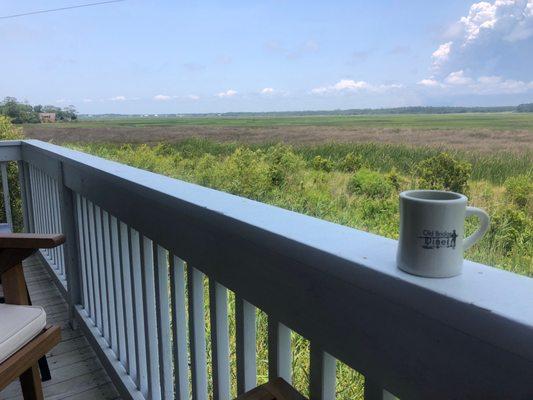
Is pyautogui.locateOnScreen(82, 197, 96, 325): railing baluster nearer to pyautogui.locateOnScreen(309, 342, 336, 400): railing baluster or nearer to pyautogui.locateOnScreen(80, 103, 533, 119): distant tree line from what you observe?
pyautogui.locateOnScreen(80, 103, 533, 119): distant tree line

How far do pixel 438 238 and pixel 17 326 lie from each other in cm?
128

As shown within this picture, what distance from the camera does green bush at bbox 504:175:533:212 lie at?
3.26ft

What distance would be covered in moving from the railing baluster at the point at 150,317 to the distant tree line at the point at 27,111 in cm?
206

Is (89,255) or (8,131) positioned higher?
(8,131)

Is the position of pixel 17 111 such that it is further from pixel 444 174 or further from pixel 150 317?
pixel 444 174

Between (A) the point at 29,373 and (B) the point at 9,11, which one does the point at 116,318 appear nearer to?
(A) the point at 29,373

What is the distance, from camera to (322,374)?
29.5 inches

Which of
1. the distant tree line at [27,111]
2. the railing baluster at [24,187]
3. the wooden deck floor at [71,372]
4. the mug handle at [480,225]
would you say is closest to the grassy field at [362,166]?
the mug handle at [480,225]

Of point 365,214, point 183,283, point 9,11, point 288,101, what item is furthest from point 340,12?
point 9,11

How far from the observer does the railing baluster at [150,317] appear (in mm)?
1423

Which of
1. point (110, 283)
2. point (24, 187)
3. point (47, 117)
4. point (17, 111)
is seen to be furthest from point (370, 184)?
point (17, 111)

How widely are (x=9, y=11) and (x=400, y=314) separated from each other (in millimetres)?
5954

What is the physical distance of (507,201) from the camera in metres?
0.98

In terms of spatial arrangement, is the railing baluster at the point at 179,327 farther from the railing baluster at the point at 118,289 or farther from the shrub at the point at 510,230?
the shrub at the point at 510,230
